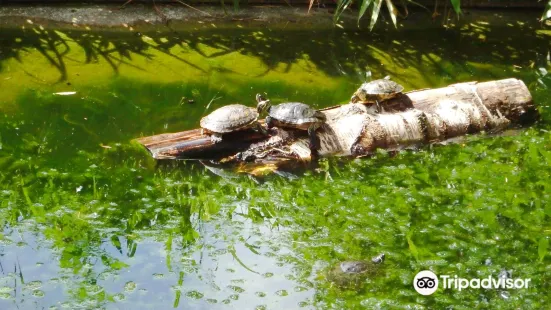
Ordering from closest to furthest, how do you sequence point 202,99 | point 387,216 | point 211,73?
point 387,216 < point 202,99 < point 211,73

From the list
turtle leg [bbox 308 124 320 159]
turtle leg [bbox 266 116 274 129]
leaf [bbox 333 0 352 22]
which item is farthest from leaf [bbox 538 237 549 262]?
leaf [bbox 333 0 352 22]

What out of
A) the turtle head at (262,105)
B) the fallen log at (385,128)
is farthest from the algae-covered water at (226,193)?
the turtle head at (262,105)

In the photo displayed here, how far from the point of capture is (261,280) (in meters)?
4.40

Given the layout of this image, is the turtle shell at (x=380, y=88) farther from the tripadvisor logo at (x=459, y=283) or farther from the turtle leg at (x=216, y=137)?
the tripadvisor logo at (x=459, y=283)

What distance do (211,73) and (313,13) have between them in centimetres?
185

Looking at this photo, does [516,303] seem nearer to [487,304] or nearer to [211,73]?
[487,304]

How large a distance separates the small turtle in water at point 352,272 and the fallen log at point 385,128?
1485 millimetres

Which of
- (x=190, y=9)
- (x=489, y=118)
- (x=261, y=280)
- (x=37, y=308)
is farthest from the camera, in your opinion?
(x=190, y=9)

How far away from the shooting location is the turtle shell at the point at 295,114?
5777 mm

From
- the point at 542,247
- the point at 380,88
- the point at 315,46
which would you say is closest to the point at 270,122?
the point at 380,88

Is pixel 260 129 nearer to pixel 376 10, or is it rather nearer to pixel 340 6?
pixel 376 10

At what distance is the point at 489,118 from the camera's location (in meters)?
6.41

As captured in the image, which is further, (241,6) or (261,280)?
(241,6)

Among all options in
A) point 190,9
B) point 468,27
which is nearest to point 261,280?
point 190,9
